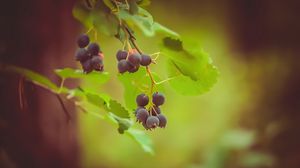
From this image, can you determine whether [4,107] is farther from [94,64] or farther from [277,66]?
[277,66]

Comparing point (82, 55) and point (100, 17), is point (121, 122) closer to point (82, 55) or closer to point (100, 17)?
point (82, 55)

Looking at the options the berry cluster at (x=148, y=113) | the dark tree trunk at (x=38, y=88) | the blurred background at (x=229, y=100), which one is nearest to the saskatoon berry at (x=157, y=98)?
the berry cluster at (x=148, y=113)

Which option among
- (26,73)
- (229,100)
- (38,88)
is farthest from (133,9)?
(229,100)

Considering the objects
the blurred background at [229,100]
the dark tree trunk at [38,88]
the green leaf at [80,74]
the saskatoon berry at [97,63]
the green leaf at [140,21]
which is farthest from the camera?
the blurred background at [229,100]

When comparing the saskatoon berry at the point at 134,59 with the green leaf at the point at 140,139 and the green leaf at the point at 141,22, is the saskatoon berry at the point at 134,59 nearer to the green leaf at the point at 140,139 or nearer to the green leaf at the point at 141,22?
the green leaf at the point at 141,22

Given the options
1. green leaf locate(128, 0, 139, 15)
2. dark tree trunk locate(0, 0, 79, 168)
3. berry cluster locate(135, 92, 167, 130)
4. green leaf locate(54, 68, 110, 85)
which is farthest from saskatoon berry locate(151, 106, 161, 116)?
dark tree trunk locate(0, 0, 79, 168)

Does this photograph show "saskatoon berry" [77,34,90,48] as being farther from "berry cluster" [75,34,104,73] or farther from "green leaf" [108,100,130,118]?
"green leaf" [108,100,130,118]
